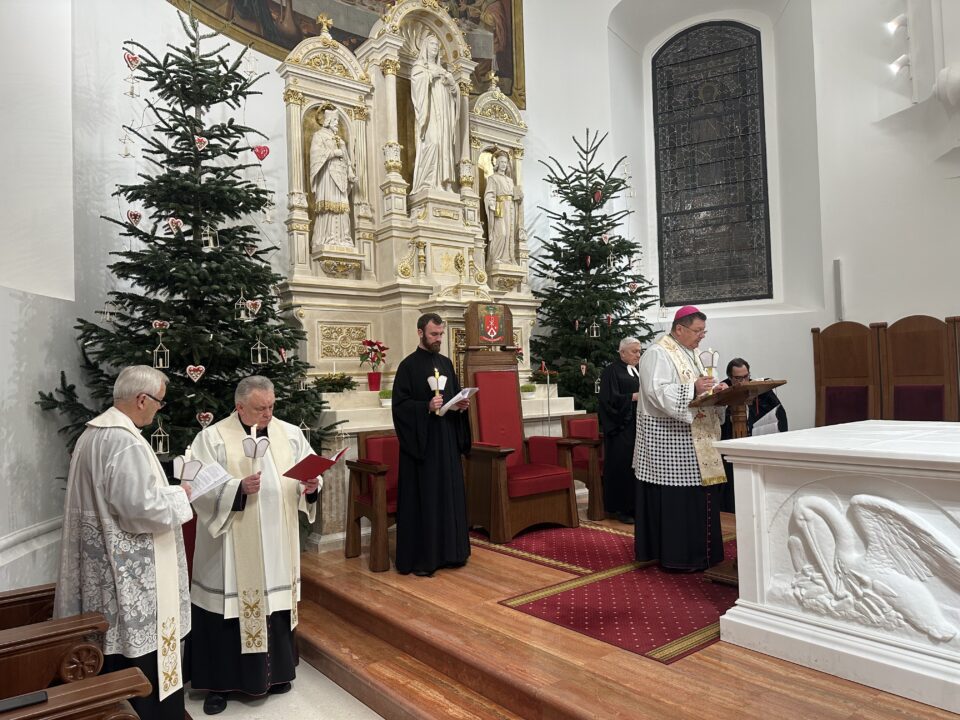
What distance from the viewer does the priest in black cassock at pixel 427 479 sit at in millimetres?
4828

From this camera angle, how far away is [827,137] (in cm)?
849

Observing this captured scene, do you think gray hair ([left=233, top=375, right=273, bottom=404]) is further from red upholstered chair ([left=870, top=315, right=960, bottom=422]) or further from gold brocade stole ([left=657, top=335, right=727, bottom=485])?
red upholstered chair ([left=870, top=315, right=960, bottom=422])

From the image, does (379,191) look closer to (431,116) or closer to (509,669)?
(431,116)

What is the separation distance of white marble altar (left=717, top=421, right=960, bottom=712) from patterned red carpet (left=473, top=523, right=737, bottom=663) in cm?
31

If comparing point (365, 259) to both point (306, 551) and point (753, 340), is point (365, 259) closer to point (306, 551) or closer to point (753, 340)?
point (306, 551)

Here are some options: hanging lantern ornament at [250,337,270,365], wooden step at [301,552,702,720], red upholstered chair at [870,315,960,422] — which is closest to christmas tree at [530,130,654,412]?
red upholstered chair at [870,315,960,422]

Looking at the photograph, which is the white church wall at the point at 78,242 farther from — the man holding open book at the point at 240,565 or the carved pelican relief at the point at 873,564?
the carved pelican relief at the point at 873,564

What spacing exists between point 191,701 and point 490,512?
264 cm

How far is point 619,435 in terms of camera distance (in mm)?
6344

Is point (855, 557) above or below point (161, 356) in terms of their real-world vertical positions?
below

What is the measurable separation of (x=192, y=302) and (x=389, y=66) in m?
3.89

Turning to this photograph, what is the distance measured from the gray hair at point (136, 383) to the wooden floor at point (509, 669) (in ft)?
6.01

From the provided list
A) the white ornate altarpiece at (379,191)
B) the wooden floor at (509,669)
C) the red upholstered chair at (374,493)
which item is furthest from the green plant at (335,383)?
the wooden floor at (509,669)

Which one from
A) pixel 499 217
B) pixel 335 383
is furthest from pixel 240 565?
pixel 499 217
